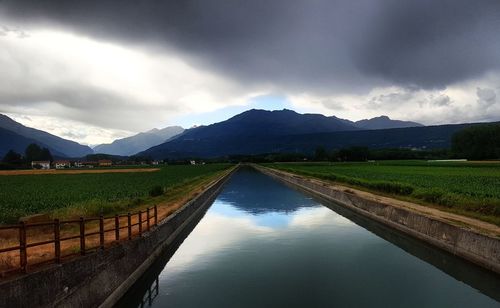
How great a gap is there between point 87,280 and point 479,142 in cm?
13351

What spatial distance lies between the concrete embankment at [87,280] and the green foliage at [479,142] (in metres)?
124

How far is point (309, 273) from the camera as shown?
15.7 metres

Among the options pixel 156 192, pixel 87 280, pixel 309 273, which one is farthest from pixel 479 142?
pixel 87 280

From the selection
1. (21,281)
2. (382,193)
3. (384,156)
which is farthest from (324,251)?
(384,156)

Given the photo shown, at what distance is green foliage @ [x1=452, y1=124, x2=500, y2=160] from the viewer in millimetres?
118750

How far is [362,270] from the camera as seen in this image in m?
16.4

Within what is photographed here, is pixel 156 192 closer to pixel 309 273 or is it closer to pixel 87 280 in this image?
pixel 309 273

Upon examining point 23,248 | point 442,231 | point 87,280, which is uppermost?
point 23,248

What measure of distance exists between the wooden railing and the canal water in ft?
6.29

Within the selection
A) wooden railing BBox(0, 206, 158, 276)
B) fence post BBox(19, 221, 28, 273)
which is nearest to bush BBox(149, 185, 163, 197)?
wooden railing BBox(0, 206, 158, 276)

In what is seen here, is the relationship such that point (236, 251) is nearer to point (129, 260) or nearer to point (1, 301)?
point (129, 260)

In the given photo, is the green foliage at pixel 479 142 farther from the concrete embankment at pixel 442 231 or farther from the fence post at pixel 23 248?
the fence post at pixel 23 248

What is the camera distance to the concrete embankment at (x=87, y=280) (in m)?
8.52

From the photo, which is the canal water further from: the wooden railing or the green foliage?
the green foliage
